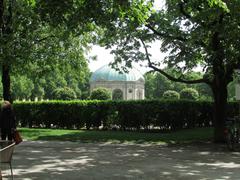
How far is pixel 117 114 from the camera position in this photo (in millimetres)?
24203

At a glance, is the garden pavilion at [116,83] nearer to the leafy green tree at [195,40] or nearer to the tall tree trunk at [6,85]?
the tall tree trunk at [6,85]

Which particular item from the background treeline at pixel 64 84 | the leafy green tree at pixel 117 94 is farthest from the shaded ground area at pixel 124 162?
the leafy green tree at pixel 117 94

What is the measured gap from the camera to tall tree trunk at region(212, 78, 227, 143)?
16.6 metres

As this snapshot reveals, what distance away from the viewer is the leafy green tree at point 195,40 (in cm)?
1429

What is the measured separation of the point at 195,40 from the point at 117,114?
10.2m

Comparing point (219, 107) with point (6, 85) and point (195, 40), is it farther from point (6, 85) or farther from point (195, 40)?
point (6, 85)

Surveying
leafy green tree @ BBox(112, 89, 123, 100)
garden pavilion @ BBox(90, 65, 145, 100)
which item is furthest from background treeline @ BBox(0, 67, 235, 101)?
leafy green tree @ BBox(112, 89, 123, 100)

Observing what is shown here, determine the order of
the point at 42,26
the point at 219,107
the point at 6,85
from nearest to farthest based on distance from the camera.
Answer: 1. the point at 219,107
2. the point at 42,26
3. the point at 6,85

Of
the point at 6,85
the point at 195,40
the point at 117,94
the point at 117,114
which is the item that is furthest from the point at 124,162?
the point at 117,94

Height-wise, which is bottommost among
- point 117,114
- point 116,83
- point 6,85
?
point 117,114

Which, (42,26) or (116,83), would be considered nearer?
(42,26)

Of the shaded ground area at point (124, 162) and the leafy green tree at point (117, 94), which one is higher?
the leafy green tree at point (117, 94)

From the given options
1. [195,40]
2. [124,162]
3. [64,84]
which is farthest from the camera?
[64,84]

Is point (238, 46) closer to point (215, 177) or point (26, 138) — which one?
point (215, 177)
